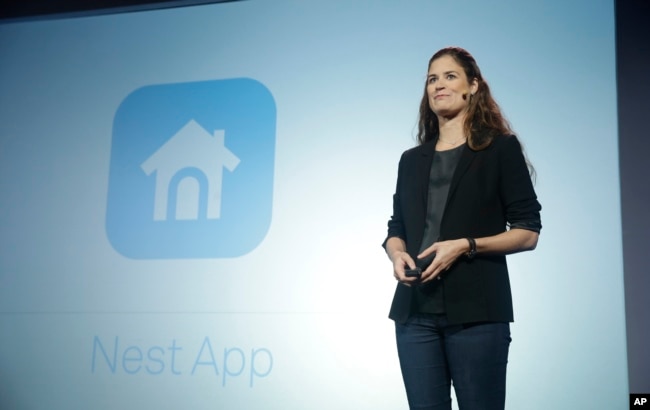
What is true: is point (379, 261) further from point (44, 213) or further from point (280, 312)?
point (44, 213)

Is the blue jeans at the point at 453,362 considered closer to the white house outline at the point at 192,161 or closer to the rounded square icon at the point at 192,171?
the rounded square icon at the point at 192,171

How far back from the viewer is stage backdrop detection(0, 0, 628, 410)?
2.47 meters

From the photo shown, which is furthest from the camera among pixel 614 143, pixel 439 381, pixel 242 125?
pixel 242 125

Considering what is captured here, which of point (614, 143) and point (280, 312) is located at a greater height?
point (614, 143)

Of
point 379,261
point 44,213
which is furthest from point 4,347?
point 379,261

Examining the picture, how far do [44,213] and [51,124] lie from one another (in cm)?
42

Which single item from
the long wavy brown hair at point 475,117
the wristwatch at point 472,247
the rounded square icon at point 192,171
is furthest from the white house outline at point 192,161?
the wristwatch at point 472,247

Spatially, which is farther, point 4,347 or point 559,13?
point 4,347

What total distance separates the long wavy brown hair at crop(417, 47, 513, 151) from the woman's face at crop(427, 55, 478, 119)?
0.01 metres

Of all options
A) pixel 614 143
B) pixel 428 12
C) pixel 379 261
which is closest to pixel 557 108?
pixel 614 143

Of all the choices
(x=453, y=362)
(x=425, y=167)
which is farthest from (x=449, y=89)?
(x=453, y=362)

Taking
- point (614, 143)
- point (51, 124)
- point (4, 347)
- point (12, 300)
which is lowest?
point (4, 347)

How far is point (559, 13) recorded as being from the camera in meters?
2.64

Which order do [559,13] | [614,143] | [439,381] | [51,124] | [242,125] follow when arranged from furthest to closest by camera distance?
1. [51,124]
2. [242,125]
3. [559,13]
4. [614,143]
5. [439,381]
